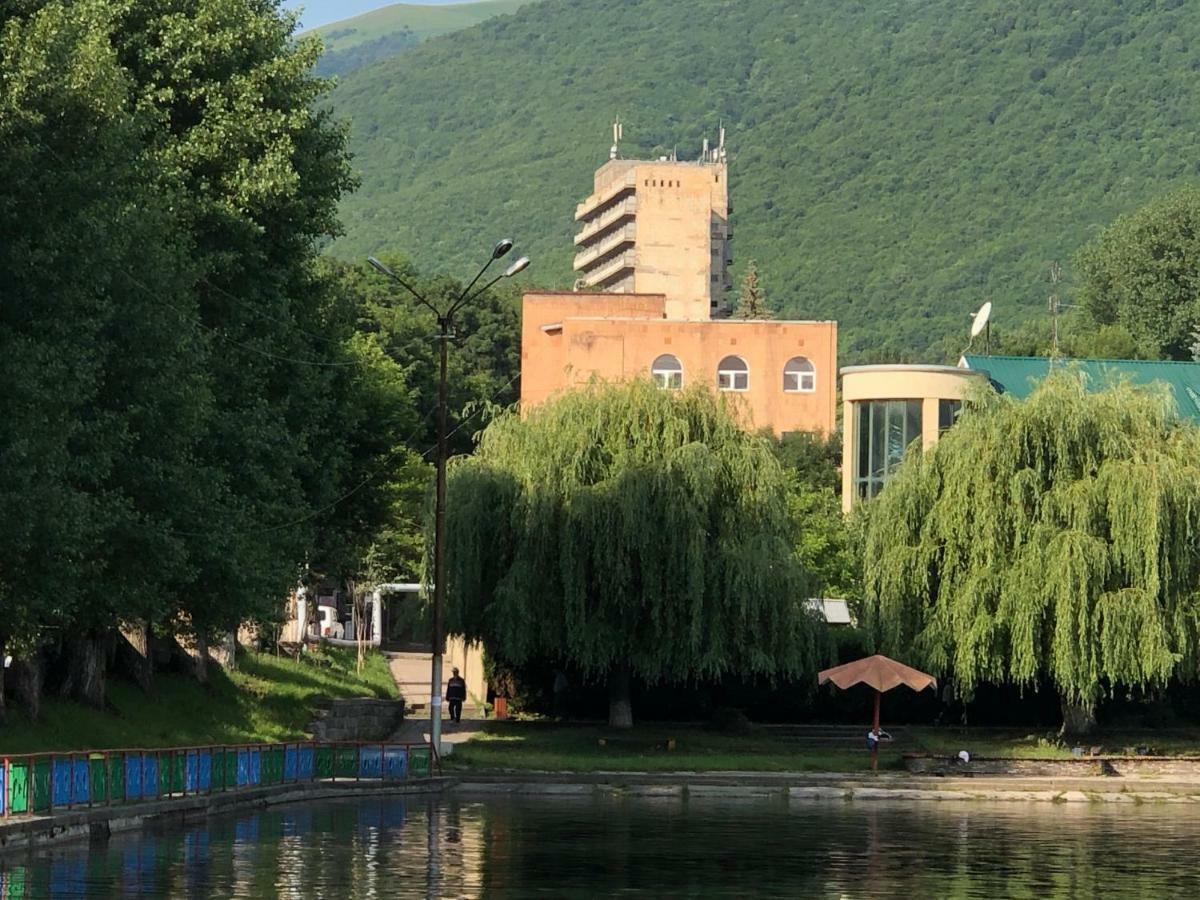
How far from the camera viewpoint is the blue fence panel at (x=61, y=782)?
93.3 ft

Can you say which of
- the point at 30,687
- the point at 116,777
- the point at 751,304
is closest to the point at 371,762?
the point at 30,687

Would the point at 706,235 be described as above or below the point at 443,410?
above

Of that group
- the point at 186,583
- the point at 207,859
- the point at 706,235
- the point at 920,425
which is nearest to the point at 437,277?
the point at 706,235

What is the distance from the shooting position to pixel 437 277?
5094 inches

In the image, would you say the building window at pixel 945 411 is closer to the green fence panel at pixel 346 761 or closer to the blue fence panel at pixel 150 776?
the green fence panel at pixel 346 761

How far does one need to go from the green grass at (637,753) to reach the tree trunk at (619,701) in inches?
15.8

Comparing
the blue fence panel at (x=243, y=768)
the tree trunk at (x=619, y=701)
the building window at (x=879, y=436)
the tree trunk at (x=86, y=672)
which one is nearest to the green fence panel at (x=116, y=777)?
the blue fence panel at (x=243, y=768)

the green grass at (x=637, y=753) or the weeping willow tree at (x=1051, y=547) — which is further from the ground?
the weeping willow tree at (x=1051, y=547)

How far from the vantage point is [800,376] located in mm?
100188

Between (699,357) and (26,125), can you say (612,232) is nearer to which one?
(699,357)

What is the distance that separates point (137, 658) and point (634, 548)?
1171 centimetres

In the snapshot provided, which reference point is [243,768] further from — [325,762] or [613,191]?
[613,191]

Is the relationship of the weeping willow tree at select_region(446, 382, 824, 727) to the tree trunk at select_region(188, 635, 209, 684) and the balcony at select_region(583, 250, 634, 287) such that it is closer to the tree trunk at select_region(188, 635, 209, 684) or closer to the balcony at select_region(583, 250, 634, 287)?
the tree trunk at select_region(188, 635, 209, 684)

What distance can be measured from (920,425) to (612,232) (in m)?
128
